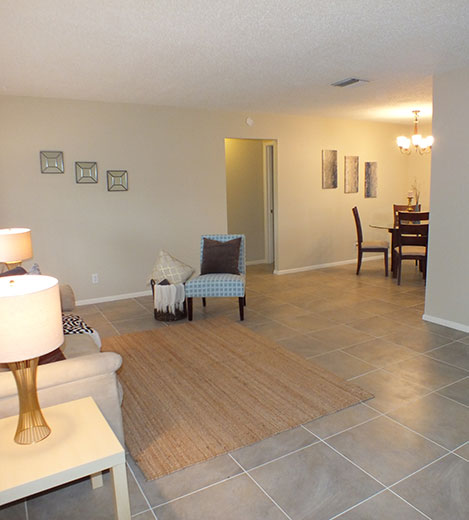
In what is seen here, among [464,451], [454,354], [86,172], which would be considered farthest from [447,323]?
Result: [86,172]

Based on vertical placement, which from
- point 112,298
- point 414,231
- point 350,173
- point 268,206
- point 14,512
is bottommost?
point 14,512

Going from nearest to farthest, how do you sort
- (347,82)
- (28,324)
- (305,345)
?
(28,324)
(305,345)
(347,82)

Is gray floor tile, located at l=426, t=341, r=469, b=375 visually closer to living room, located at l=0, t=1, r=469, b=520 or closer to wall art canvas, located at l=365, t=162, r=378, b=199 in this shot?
living room, located at l=0, t=1, r=469, b=520

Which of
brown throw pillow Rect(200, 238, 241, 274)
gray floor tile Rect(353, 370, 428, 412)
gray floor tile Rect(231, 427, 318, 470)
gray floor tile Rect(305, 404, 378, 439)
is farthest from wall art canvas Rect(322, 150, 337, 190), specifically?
gray floor tile Rect(231, 427, 318, 470)

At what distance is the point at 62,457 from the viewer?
155 cm

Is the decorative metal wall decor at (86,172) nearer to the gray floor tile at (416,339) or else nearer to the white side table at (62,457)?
the gray floor tile at (416,339)

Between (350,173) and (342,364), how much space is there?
4.76 metres

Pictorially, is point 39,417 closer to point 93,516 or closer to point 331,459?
point 93,516

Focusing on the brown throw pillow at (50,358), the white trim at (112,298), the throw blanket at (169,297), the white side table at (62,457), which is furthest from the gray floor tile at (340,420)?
the white trim at (112,298)

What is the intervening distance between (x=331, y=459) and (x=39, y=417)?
1.44m

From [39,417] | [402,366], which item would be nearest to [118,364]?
[39,417]

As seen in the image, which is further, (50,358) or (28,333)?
(50,358)

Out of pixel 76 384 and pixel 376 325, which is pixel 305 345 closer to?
pixel 376 325

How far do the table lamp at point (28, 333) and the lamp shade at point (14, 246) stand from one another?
1.95 m
